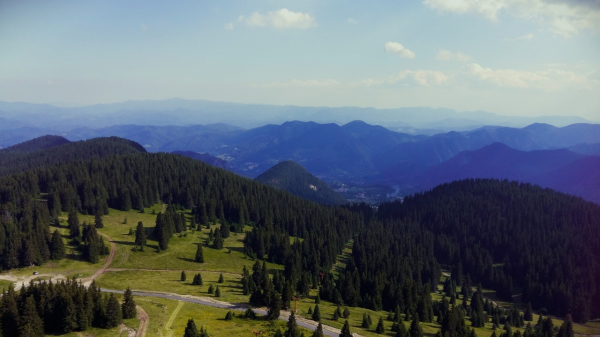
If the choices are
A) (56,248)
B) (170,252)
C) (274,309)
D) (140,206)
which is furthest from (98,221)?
(274,309)

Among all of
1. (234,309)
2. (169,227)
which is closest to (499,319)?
(234,309)

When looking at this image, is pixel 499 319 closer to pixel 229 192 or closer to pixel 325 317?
pixel 325 317

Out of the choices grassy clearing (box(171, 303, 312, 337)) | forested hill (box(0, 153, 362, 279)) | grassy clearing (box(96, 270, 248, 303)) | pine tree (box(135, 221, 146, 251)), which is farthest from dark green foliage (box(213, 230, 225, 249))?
grassy clearing (box(171, 303, 312, 337))

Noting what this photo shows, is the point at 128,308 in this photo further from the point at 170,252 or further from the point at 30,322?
the point at 170,252

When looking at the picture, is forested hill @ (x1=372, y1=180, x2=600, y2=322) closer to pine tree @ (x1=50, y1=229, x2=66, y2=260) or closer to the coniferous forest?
the coniferous forest

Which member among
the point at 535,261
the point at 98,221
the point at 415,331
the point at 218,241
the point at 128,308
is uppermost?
the point at 128,308

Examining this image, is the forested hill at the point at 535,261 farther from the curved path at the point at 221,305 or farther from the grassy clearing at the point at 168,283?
the curved path at the point at 221,305
